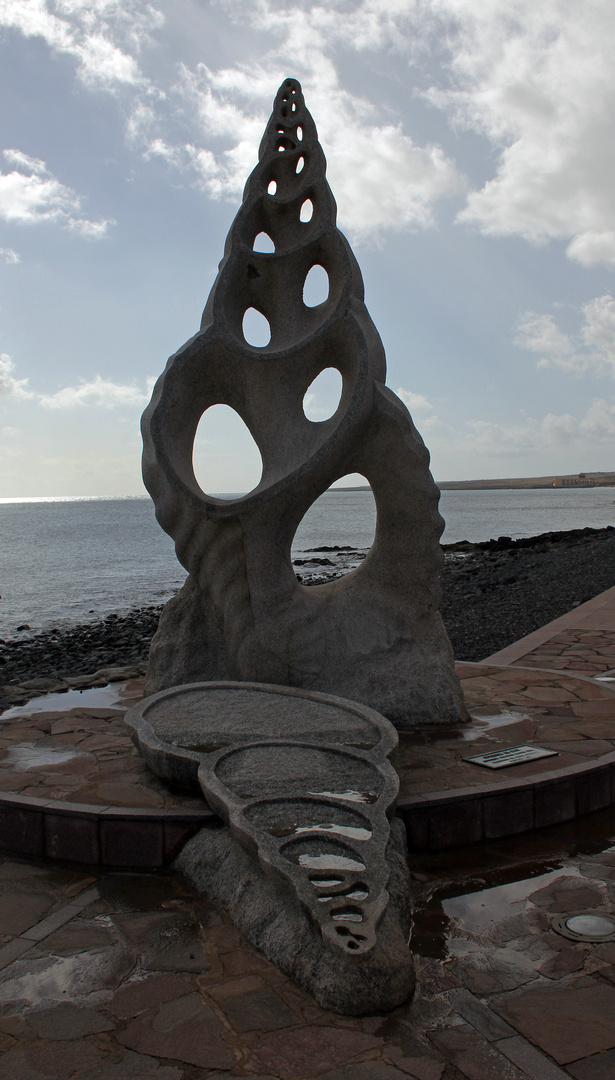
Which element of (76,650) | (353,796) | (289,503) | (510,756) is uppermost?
(289,503)

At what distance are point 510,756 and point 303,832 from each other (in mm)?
1821

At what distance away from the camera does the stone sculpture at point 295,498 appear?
563cm

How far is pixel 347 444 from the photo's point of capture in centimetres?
561

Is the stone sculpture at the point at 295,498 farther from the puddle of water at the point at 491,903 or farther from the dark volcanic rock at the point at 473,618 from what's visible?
the dark volcanic rock at the point at 473,618

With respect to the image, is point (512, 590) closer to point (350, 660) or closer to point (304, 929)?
point (350, 660)

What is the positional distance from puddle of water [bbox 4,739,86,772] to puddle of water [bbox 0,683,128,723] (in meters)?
0.91

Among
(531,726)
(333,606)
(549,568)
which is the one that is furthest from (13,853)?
(549,568)

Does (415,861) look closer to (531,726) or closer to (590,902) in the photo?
(590,902)

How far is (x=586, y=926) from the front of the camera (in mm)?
3010

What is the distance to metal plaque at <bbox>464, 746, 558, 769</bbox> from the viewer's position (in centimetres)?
440

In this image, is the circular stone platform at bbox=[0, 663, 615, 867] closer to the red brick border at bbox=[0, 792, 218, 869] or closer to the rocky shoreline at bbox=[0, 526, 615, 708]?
the red brick border at bbox=[0, 792, 218, 869]

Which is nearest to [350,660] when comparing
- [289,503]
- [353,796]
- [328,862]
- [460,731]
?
[460,731]

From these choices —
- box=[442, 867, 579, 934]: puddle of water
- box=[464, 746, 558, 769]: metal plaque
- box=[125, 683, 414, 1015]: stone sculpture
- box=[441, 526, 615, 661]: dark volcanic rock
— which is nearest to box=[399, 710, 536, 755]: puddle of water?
box=[464, 746, 558, 769]: metal plaque

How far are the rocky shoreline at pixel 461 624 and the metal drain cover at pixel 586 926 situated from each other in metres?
5.11
